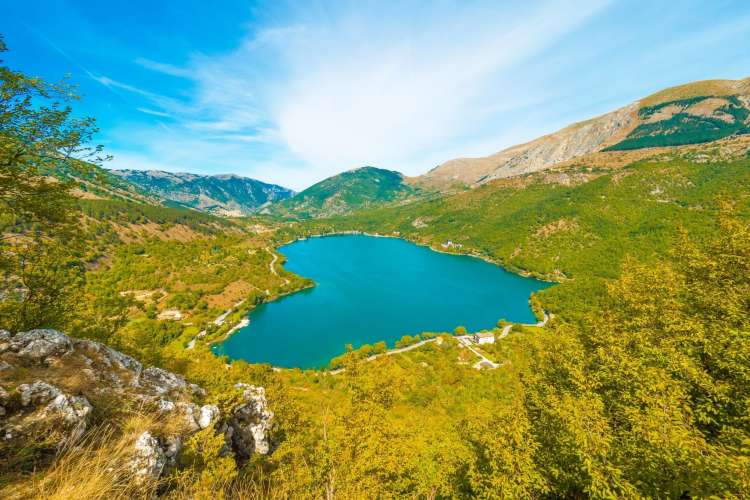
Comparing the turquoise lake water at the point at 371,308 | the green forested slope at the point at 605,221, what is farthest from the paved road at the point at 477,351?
the green forested slope at the point at 605,221

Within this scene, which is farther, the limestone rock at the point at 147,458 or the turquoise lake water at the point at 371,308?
the turquoise lake water at the point at 371,308

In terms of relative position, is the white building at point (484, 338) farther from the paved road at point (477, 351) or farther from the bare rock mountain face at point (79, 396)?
the bare rock mountain face at point (79, 396)

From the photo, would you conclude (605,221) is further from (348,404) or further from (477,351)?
(348,404)

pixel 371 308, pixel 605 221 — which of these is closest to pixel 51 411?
pixel 371 308

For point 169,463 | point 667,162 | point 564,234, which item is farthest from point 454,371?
point 667,162

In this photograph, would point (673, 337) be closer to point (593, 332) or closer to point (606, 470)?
point (593, 332)

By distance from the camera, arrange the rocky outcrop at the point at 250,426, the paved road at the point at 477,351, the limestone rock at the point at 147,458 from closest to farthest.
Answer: the limestone rock at the point at 147,458 → the rocky outcrop at the point at 250,426 → the paved road at the point at 477,351

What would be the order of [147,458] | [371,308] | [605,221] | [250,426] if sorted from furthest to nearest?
[605,221] → [371,308] → [250,426] → [147,458]
